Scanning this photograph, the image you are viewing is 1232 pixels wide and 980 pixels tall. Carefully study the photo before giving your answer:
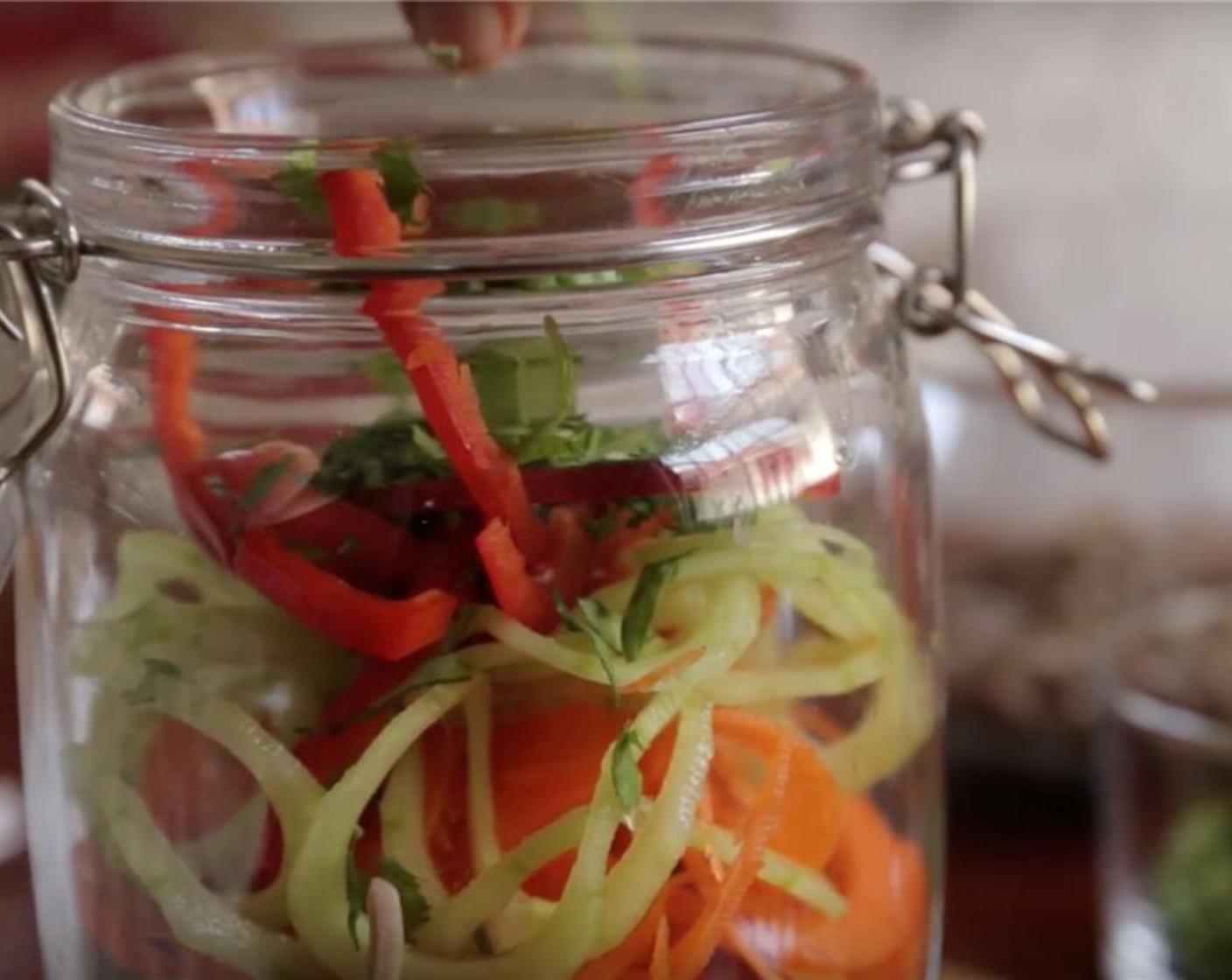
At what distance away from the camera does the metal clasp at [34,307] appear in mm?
396

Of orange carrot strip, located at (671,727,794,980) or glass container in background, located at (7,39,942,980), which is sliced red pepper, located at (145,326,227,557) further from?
orange carrot strip, located at (671,727,794,980)

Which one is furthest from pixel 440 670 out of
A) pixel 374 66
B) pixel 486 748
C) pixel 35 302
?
pixel 374 66

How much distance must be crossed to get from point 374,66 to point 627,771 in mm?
276

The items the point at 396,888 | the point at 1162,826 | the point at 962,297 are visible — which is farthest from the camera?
the point at 1162,826

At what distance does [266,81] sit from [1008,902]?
0.39 metres

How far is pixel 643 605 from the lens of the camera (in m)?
0.36

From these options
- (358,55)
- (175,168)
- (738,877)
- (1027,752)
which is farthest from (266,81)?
(1027,752)

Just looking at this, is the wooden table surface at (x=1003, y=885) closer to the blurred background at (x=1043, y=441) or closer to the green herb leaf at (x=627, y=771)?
the blurred background at (x=1043, y=441)

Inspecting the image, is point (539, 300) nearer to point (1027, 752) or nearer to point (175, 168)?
point (175, 168)

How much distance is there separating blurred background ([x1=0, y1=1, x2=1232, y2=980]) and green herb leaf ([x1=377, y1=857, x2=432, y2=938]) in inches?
10.7

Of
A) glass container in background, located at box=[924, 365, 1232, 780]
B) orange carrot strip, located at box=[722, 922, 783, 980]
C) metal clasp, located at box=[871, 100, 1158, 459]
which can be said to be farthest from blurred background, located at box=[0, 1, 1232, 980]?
orange carrot strip, located at box=[722, 922, 783, 980]

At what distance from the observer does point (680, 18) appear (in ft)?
3.02

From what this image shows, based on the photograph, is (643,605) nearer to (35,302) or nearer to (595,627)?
(595,627)

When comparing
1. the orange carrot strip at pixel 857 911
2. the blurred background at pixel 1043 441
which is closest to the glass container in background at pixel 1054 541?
the blurred background at pixel 1043 441
